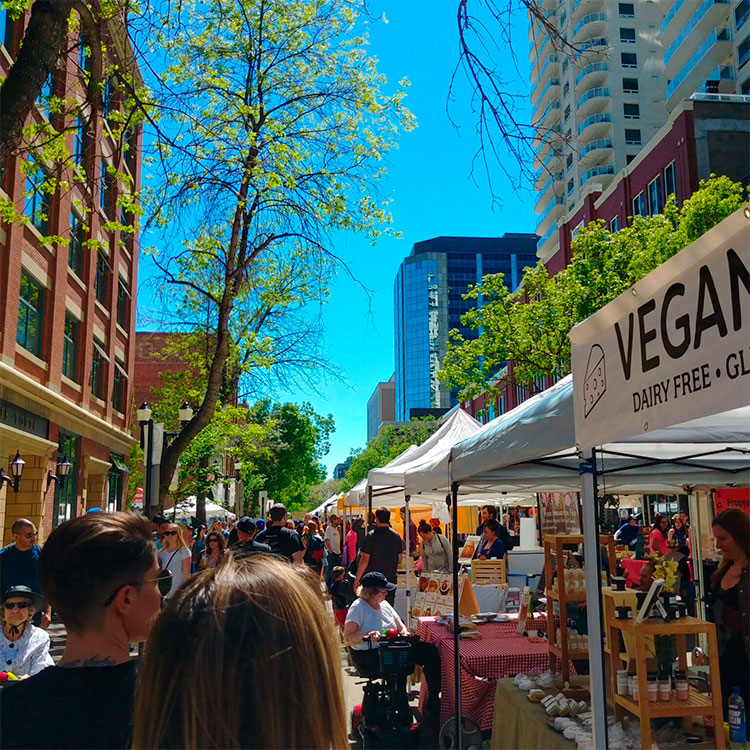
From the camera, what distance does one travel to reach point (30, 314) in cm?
Answer: 1870

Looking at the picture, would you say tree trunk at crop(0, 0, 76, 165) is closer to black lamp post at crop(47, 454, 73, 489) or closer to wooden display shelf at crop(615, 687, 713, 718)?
wooden display shelf at crop(615, 687, 713, 718)

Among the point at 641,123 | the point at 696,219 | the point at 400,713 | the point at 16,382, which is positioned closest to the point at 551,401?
the point at 400,713

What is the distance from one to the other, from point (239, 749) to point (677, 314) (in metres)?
2.22

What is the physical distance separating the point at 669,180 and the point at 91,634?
35.3m

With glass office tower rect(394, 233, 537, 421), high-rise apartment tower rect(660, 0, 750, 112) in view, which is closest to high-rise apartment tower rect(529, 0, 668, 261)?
high-rise apartment tower rect(660, 0, 750, 112)

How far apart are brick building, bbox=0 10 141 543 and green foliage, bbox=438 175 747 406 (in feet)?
43.3

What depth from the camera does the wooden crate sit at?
36.4 feet

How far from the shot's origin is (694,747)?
3887 millimetres

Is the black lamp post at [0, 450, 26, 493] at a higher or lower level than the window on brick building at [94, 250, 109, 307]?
lower

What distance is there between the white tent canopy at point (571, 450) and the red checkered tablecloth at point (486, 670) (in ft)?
4.89

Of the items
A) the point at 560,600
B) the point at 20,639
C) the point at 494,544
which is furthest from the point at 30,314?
the point at 560,600

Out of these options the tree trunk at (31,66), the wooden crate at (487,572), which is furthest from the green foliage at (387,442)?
the tree trunk at (31,66)

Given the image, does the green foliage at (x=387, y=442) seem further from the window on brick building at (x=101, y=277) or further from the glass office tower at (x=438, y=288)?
the window on brick building at (x=101, y=277)

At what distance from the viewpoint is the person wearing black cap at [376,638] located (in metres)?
6.68
